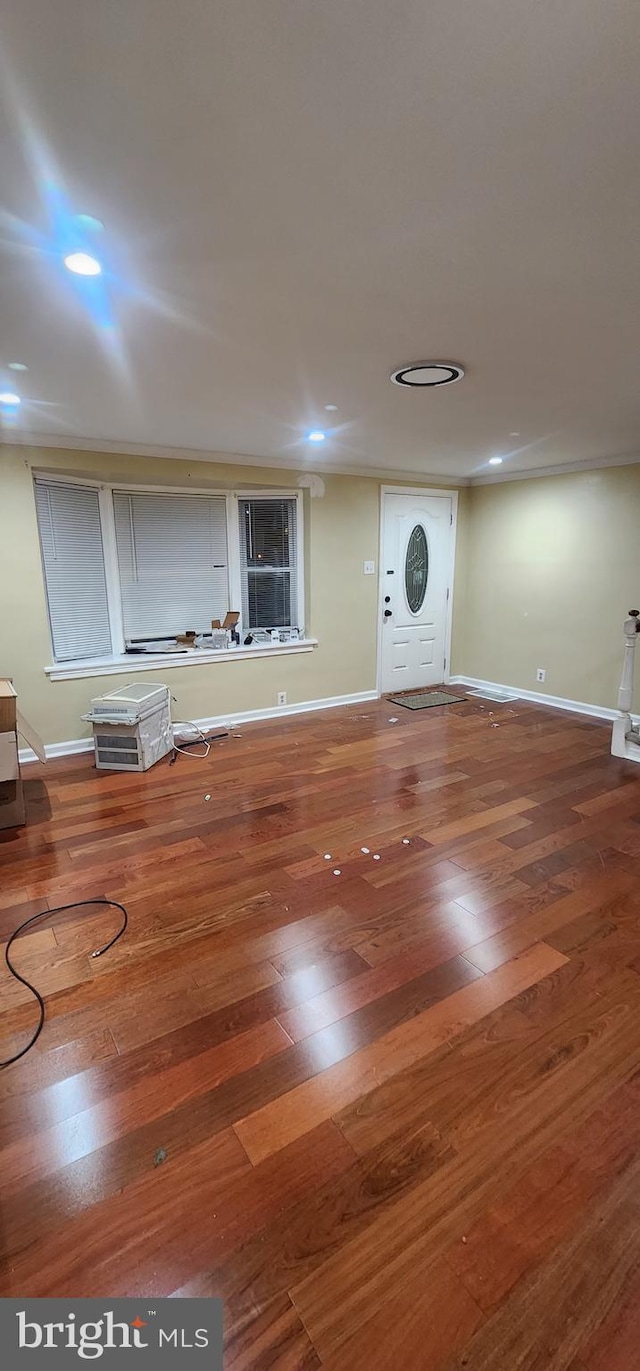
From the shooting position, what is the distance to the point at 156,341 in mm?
2127

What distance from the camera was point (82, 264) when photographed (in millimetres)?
1557

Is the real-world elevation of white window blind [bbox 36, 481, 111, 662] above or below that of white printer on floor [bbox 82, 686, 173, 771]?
above

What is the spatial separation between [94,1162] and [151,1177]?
15 centimetres

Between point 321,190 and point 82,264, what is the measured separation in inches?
29.6

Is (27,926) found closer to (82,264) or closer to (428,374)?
(82,264)

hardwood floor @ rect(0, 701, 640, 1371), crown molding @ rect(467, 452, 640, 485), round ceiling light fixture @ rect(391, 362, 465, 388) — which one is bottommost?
hardwood floor @ rect(0, 701, 640, 1371)

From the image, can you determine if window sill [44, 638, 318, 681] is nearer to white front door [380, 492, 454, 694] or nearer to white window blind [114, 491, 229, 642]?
white window blind [114, 491, 229, 642]

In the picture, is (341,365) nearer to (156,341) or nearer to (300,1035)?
(156,341)

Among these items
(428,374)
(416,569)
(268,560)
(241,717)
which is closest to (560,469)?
(416,569)

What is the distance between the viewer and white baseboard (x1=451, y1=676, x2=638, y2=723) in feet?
15.4

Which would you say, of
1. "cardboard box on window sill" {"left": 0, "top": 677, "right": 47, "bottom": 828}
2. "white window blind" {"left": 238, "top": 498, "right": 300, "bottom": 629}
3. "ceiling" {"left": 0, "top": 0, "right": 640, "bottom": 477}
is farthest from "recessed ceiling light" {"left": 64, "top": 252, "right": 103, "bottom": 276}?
"white window blind" {"left": 238, "top": 498, "right": 300, "bottom": 629}

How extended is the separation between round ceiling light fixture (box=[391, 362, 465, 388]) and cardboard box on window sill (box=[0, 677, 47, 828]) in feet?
8.16

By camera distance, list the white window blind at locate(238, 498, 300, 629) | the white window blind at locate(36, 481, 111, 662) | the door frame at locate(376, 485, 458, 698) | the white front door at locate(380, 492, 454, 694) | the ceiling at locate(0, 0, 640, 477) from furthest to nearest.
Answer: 1. the white front door at locate(380, 492, 454, 694)
2. the door frame at locate(376, 485, 458, 698)
3. the white window blind at locate(238, 498, 300, 629)
4. the white window blind at locate(36, 481, 111, 662)
5. the ceiling at locate(0, 0, 640, 477)

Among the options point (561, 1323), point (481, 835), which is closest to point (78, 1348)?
point (561, 1323)
